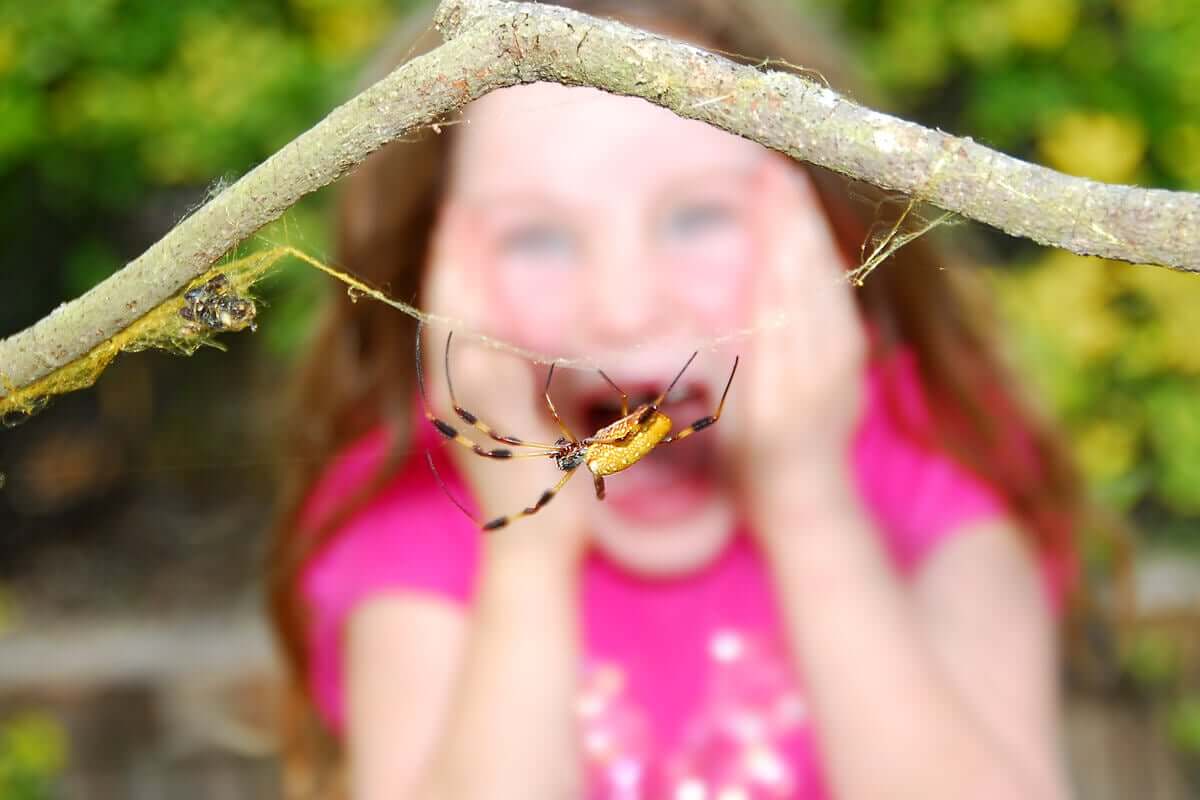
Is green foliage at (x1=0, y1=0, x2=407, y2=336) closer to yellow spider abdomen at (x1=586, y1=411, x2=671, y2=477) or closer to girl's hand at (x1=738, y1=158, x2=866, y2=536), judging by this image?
girl's hand at (x1=738, y1=158, x2=866, y2=536)

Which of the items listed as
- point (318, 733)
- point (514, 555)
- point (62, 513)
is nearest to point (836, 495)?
point (514, 555)

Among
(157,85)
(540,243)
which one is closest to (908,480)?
(540,243)

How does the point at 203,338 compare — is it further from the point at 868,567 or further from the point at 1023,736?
the point at 1023,736

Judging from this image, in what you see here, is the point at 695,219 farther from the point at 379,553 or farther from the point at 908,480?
the point at 379,553

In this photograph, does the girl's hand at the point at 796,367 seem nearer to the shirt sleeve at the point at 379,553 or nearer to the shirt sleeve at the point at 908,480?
the shirt sleeve at the point at 908,480

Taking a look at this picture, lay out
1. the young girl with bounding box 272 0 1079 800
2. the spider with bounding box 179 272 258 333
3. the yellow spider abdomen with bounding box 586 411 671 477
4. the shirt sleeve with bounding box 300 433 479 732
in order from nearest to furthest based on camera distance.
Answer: the spider with bounding box 179 272 258 333 < the yellow spider abdomen with bounding box 586 411 671 477 < the young girl with bounding box 272 0 1079 800 < the shirt sleeve with bounding box 300 433 479 732

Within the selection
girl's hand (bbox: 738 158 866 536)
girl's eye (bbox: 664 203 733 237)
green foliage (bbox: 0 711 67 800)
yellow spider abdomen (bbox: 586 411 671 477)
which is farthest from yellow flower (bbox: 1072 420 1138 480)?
green foliage (bbox: 0 711 67 800)

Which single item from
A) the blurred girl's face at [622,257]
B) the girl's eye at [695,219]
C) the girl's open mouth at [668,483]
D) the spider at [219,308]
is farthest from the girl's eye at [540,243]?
the spider at [219,308]
